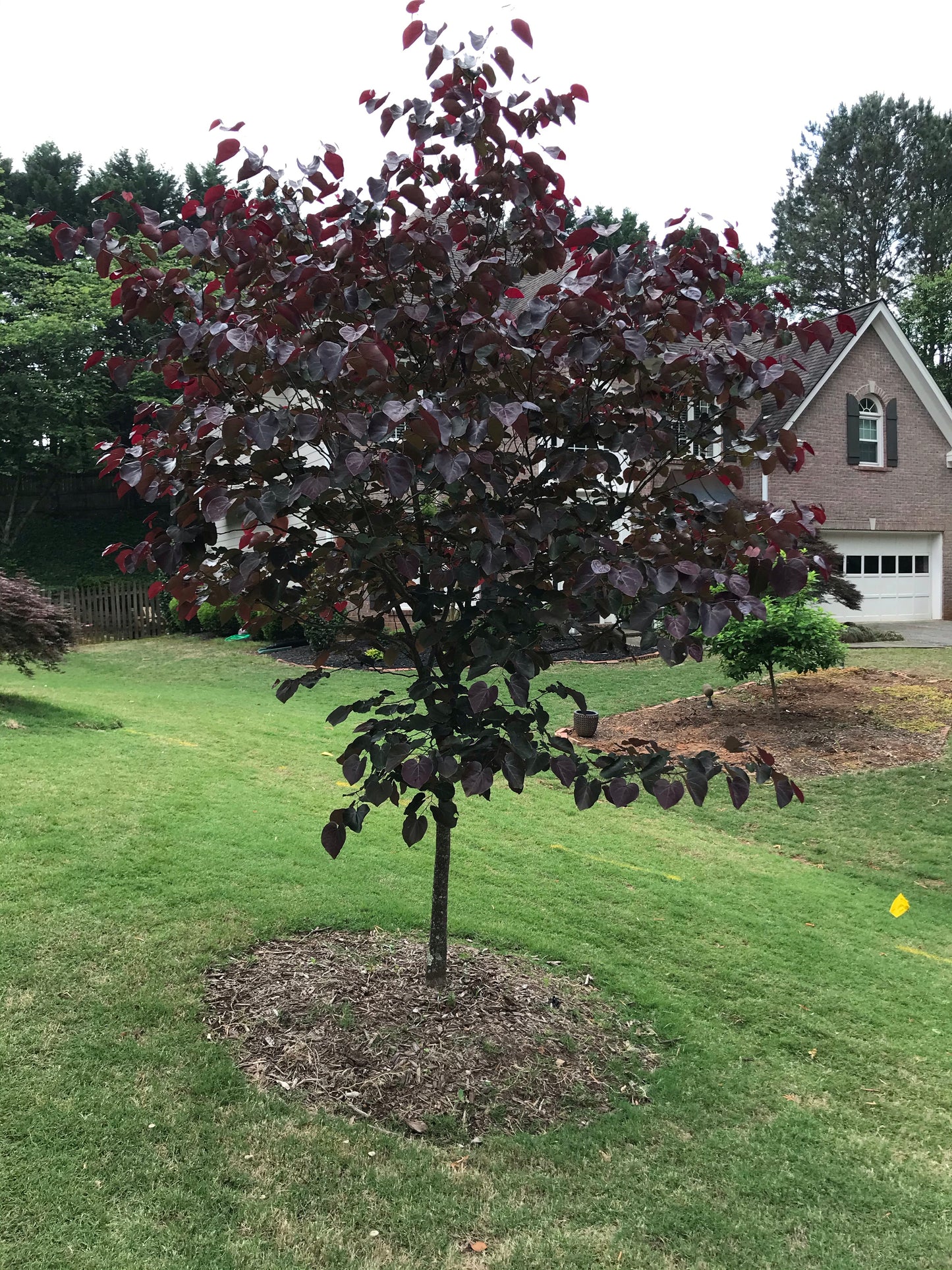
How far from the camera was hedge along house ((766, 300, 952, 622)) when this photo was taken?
21547 mm

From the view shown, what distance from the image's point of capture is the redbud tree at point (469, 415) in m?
2.53

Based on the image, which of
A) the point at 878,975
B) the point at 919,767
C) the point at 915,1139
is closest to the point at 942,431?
the point at 919,767

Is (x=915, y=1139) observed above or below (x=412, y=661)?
below

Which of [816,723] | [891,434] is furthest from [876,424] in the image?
[816,723]

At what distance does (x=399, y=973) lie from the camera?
4051 millimetres

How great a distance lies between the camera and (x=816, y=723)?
1082 cm

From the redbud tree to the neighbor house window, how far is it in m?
21.6

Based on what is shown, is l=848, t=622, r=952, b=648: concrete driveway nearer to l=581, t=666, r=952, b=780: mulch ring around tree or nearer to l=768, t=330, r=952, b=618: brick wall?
l=768, t=330, r=952, b=618: brick wall

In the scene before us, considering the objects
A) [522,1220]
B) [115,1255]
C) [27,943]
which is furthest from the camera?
Answer: [27,943]

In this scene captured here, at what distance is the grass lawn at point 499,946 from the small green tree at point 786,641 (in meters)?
2.72

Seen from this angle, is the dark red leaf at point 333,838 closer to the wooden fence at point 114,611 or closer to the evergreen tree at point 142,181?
the wooden fence at point 114,611

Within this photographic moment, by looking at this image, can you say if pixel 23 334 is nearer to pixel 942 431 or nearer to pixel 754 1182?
pixel 942 431

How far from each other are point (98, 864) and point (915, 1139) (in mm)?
4157

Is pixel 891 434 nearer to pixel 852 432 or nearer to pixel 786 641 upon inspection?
pixel 852 432
